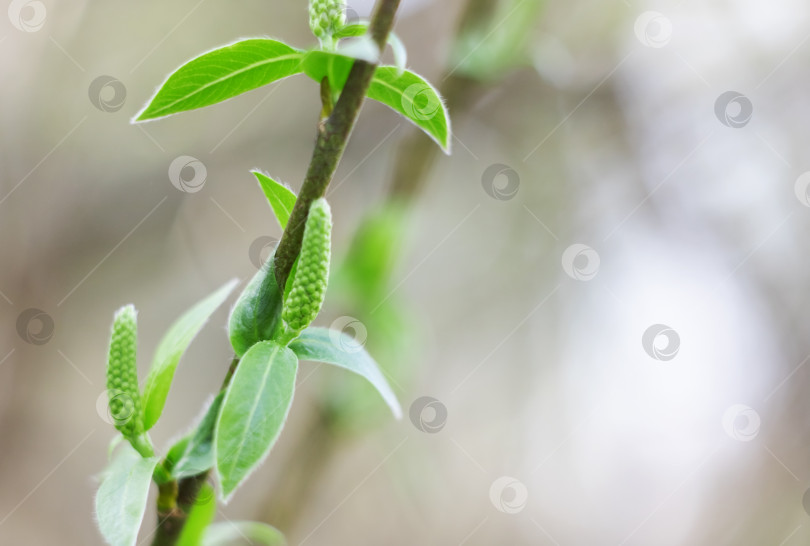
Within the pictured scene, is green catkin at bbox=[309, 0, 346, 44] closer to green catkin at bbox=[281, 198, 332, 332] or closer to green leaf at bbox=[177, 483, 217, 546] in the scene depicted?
green catkin at bbox=[281, 198, 332, 332]

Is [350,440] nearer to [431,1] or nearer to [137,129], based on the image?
[137,129]

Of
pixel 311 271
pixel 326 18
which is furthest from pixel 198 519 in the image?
pixel 326 18

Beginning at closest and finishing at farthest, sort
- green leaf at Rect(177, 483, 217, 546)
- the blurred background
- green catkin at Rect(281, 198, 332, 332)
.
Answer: green catkin at Rect(281, 198, 332, 332)
green leaf at Rect(177, 483, 217, 546)
the blurred background

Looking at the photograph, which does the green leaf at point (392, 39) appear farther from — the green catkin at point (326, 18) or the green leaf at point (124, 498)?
the green leaf at point (124, 498)

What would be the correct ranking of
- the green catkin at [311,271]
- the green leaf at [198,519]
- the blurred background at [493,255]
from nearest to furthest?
the green catkin at [311,271]
the green leaf at [198,519]
the blurred background at [493,255]

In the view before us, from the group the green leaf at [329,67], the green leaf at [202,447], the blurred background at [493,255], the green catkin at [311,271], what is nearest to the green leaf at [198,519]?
the green leaf at [202,447]

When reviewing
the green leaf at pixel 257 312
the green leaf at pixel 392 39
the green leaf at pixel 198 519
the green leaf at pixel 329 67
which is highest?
the green leaf at pixel 392 39

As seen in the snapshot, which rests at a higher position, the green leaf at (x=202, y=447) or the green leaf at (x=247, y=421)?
the green leaf at (x=247, y=421)

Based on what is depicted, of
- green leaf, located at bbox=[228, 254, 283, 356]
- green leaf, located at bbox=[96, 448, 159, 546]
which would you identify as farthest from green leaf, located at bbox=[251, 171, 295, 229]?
green leaf, located at bbox=[96, 448, 159, 546]
